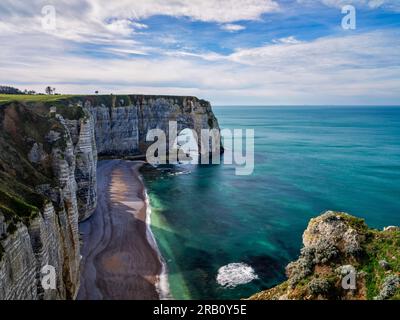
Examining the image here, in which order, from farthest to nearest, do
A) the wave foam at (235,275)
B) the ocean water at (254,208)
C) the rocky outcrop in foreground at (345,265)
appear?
1. the ocean water at (254,208)
2. the wave foam at (235,275)
3. the rocky outcrop in foreground at (345,265)

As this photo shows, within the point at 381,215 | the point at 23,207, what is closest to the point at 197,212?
the point at 381,215

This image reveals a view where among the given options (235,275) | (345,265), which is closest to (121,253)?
(235,275)

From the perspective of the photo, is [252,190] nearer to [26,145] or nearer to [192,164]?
[192,164]

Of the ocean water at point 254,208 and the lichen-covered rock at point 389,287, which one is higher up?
the lichen-covered rock at point 389,287

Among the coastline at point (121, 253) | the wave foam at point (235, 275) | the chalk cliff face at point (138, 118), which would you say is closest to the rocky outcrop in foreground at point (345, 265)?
the wave foam at point (235, 275)

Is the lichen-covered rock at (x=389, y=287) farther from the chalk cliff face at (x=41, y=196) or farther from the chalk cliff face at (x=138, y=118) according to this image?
the chalk cliff face at (x=138, y=118)
